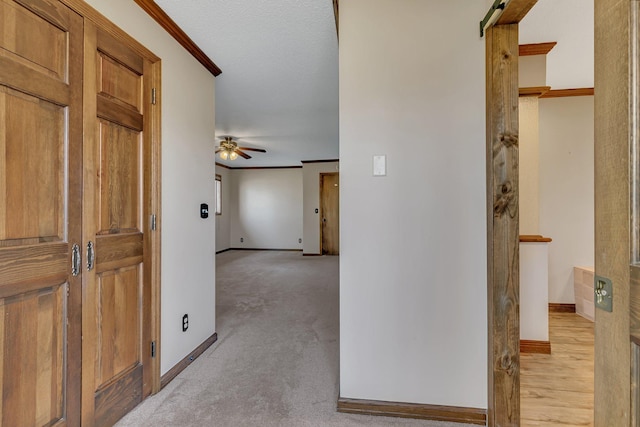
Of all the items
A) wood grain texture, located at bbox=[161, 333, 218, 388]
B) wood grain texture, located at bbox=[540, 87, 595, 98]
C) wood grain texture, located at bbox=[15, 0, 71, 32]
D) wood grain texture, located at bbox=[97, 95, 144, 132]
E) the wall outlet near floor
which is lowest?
wood grain texture, located at bbox=[161, 333, 218, 388]

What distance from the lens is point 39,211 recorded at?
4.22 feet

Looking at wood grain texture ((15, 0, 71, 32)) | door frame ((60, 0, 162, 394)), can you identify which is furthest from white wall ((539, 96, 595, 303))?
wood grain texture ((15, 0, 71, 32))

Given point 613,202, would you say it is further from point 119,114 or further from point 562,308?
point 562,308

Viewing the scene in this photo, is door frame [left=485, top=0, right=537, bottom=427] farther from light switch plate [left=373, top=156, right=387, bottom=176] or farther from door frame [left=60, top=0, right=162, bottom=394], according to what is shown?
door frame [left=60, top=0, right=162, bottom=394]

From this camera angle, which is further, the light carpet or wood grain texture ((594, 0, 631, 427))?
the light carpet

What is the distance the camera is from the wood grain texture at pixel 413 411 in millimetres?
1623

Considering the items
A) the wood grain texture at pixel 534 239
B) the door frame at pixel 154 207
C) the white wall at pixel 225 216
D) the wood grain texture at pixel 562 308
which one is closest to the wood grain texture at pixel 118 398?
the door frame at pixel 154 207

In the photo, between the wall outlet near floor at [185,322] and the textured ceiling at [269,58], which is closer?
the textured ceiling at [269,58]

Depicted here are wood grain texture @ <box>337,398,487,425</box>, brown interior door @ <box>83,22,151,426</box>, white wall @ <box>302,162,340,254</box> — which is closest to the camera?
brown interior door @ <box>83,22,151,426</box>

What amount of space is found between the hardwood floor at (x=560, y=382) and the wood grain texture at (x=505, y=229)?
0.32 metres

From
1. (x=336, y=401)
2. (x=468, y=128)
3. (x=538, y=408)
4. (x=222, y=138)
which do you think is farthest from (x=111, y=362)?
(x=222, y=138)

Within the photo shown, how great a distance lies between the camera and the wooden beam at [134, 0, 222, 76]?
1.82 meters

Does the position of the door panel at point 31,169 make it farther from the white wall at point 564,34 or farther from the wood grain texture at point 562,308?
the wood grain texture at point 562,308

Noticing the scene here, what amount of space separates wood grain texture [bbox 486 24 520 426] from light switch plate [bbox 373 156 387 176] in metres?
0.55
